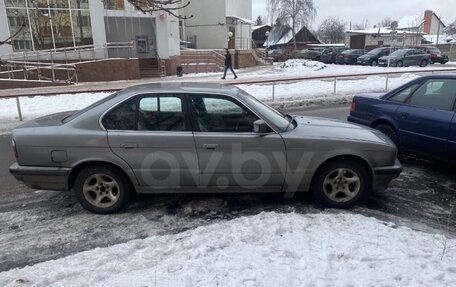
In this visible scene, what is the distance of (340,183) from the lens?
4578mm

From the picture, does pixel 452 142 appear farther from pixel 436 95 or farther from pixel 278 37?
pixel 278 37

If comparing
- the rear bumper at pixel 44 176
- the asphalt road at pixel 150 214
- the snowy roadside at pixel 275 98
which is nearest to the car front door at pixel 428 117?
the asphalt road at pixel 150 214

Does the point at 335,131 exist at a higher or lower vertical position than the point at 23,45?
lower

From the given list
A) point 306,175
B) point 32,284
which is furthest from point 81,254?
point 306,175

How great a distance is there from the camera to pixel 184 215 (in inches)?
177

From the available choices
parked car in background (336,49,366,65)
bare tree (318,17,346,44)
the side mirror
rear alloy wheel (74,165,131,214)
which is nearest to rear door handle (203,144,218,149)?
the side mirror

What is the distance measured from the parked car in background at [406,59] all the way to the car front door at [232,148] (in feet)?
99.7

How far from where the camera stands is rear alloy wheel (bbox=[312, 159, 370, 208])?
4539 millimetres

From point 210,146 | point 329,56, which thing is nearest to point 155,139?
point 210,146

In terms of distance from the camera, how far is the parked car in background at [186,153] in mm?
4383

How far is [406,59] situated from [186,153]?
3203cm

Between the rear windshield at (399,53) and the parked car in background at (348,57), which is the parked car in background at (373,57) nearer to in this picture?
the rear windshield at (399,53)

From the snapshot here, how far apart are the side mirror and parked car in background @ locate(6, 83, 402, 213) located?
0.01 m

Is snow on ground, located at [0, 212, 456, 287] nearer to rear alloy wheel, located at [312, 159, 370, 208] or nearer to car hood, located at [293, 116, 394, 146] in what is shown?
rear alloy wheel, located at [312, 159, 370, 208]
